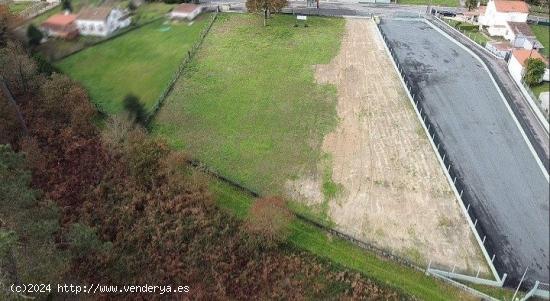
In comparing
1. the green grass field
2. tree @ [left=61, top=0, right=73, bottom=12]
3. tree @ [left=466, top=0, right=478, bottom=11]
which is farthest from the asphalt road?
tree @ [left=61, top=0, right=73, bottom=12]

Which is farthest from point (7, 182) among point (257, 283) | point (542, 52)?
point (542, 52)

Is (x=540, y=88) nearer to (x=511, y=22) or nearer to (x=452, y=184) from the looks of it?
(x=452, y=184)

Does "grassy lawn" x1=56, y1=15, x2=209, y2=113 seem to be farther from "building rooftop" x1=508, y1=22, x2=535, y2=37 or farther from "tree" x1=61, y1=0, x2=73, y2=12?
"building rooftop" x1=508, y1=22, x2=535, y2=37

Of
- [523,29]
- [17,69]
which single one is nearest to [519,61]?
[523,29]

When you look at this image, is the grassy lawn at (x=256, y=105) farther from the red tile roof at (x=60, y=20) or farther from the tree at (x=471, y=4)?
the tree at (x=471, y=4)

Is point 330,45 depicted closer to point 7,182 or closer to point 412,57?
point 412,57

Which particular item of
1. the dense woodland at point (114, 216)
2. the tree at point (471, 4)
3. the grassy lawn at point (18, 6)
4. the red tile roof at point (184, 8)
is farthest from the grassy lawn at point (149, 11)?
the tree at point (471, 4)
